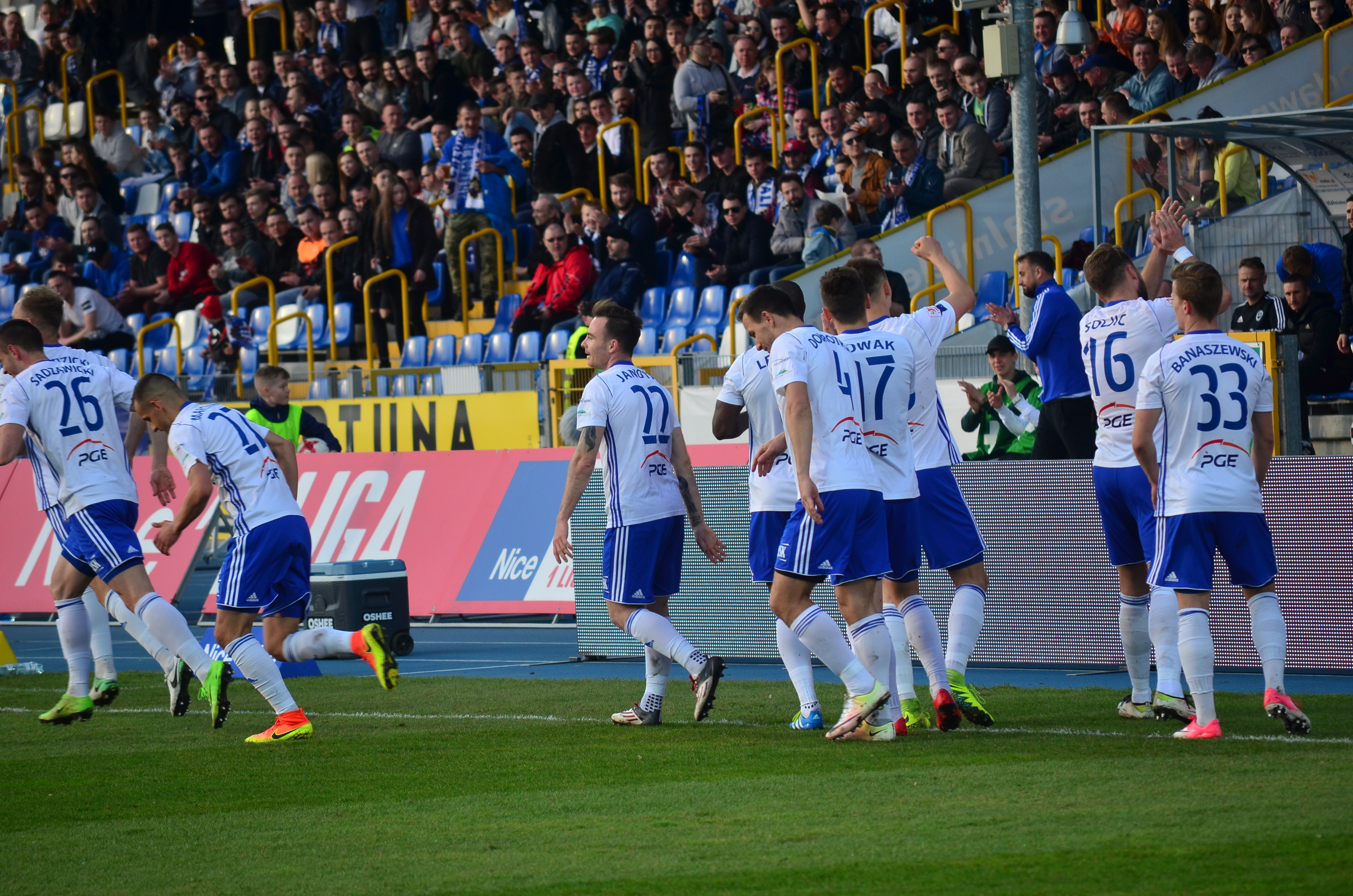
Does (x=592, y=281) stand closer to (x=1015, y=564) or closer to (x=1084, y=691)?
(x=1015, y=564)

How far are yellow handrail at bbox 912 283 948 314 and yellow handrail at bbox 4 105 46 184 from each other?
64.1ft

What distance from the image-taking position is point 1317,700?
8.73 m

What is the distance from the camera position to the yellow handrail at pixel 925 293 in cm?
1488

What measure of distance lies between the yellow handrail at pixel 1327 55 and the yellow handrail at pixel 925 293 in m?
4.04

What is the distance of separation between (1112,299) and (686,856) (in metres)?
4.24

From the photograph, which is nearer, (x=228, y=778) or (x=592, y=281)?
(x=228, y=778)

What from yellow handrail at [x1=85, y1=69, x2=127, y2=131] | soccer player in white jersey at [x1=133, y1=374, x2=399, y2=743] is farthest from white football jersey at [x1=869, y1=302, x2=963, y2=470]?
yellow handrail at [x1=85, y1=69, x2=127, y2=131]

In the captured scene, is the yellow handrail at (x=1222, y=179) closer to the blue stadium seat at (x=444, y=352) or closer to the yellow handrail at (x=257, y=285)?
the blue stadium seat at (x=444, y=352)

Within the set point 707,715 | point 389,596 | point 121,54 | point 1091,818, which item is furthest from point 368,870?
point 121,54

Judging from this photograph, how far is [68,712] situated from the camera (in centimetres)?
970

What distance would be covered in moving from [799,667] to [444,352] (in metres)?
12.9

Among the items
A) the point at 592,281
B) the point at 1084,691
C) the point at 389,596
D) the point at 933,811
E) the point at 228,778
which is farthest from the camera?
the point at 592,281

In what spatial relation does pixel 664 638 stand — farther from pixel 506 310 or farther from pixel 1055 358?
pixel 506 310

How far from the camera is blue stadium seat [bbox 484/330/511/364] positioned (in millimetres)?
20125
